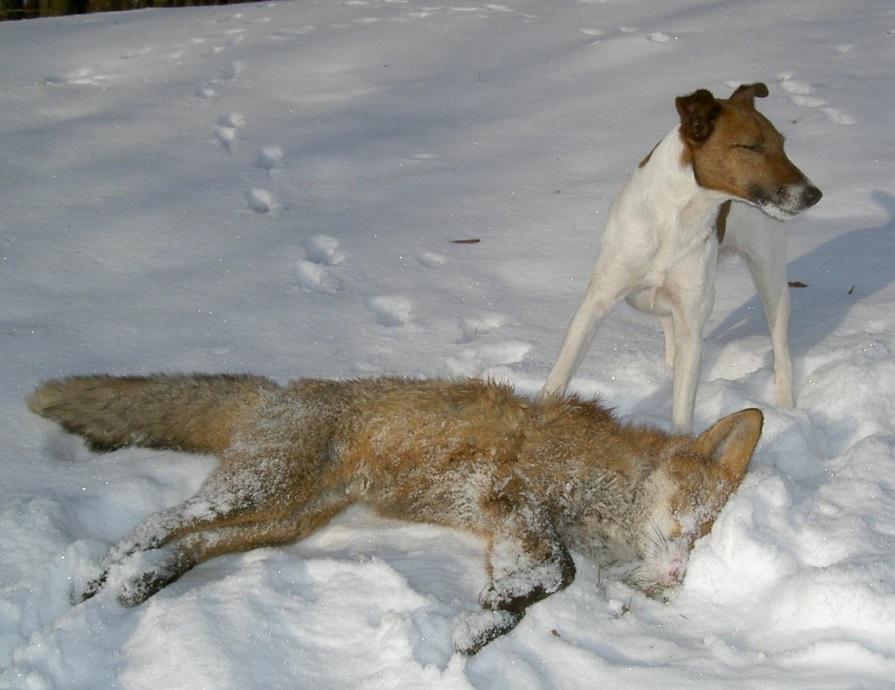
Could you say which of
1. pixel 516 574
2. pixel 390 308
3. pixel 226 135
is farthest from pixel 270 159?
pixel 516 574

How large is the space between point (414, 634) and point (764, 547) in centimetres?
127

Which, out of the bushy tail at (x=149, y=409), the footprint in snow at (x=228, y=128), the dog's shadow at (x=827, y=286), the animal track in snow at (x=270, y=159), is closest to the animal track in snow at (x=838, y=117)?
the dog's shadow at (x=827, y=286)

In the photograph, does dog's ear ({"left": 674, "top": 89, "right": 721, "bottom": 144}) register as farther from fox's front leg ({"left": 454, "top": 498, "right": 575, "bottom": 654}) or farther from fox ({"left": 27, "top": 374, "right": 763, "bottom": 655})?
fox's front leg ({"left": 454, "top": 498, "right": 575, "bottom": 654})

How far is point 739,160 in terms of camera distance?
14.5 feet

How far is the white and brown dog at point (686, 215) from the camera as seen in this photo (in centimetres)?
443

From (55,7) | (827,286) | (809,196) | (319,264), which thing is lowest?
(827,286)

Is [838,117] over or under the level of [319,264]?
over

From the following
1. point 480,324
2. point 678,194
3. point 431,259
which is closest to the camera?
point 678,194

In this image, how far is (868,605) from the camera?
2.99m

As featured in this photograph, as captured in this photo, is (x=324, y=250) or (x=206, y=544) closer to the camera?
(x=206, y=544)

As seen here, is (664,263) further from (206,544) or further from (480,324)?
(206,544)

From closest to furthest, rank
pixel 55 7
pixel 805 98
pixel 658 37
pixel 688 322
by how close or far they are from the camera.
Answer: pixel 688 322 < pixel 805 98 < pixel 658 37 < pixel 55 7

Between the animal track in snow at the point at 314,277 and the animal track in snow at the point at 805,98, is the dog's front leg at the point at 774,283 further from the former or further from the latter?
the animal track in snow at the point at 805,98

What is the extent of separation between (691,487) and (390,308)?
2383mm
